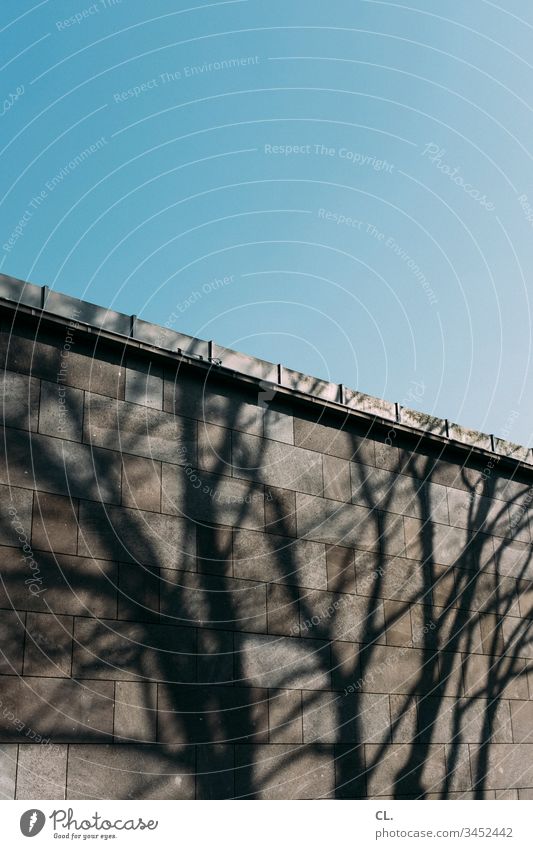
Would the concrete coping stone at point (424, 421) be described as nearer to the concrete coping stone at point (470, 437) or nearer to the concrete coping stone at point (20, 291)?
the concrete coping stone at point (470, 437)

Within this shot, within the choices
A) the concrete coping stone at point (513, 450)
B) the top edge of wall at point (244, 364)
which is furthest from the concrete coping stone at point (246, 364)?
the concrete coping stone at point (513, 450)

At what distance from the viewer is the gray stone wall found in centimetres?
1493

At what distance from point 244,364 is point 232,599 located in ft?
14.9

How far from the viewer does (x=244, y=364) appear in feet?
61.4

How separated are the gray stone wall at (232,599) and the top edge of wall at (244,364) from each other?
0.32 m

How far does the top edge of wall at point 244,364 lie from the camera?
16078 mm

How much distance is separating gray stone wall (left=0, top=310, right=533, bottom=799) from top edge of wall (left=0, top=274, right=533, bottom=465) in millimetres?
323

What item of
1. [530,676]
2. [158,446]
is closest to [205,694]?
[158,446]
